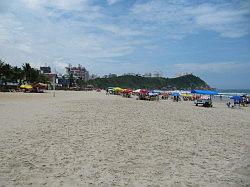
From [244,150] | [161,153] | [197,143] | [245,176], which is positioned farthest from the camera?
[197,143]

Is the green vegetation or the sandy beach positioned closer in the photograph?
the sandy beach

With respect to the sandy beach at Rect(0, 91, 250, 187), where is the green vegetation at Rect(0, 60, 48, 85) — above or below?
above

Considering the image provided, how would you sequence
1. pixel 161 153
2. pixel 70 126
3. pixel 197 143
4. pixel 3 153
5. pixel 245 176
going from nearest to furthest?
pixel 245 176
pixel 3 153
pixel 161 153
pixel 197 143
pixel 70 126

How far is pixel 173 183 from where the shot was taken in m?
6.79

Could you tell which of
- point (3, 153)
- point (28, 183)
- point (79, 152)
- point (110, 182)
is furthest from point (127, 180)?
point (3, 153)

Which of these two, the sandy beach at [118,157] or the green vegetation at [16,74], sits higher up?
the green vegetation at [16,74]

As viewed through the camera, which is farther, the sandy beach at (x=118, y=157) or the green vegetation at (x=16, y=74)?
the green vegetation at (x=16, y=74)

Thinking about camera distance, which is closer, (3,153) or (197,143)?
(3,153)

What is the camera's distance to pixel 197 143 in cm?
1136

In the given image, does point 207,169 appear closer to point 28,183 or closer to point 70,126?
point 28,183

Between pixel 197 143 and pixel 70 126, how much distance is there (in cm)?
562

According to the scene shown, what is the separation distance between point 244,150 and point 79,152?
556cm

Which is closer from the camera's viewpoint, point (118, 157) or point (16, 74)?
point (118, 157)

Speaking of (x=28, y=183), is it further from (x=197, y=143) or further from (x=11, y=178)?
(x=197, y=143)
